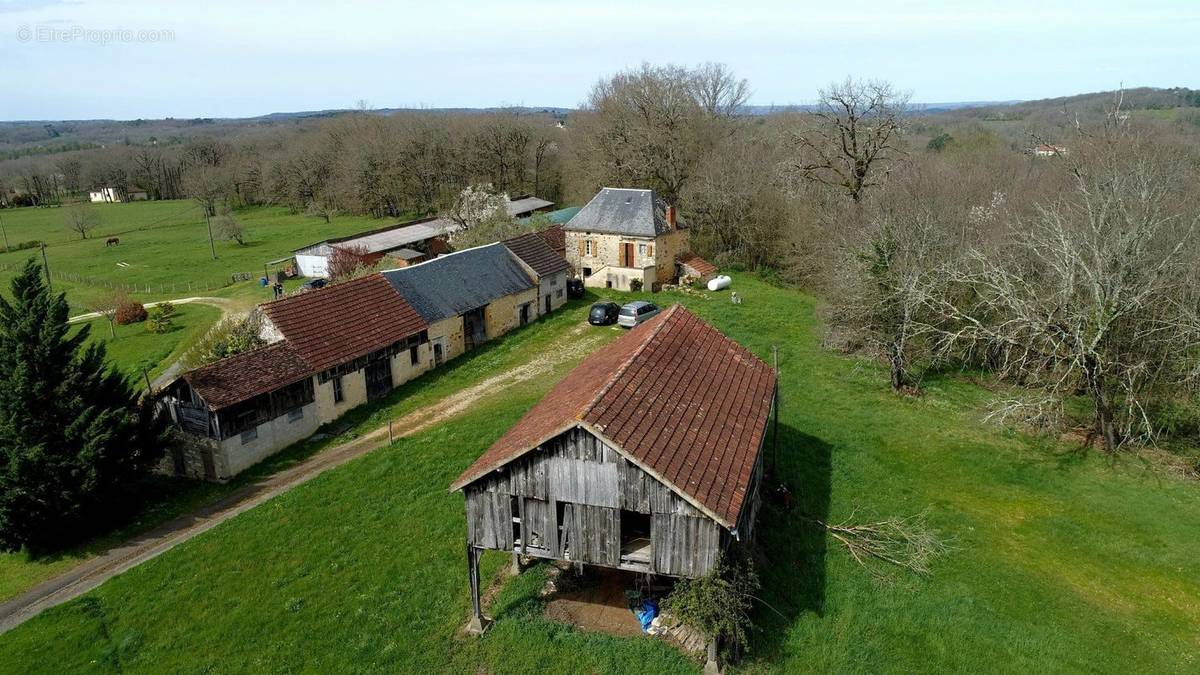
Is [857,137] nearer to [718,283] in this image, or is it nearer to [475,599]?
[718,283]

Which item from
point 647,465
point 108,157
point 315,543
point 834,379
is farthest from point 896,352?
point 108,157

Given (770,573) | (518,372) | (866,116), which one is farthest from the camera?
(866,116)

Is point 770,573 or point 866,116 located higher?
point 866,116

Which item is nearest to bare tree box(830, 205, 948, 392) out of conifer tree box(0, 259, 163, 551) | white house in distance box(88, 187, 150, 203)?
conifer tree box(0, 259, 163, 551)

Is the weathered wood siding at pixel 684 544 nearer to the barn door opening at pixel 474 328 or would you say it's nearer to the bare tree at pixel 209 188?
the barn door opening at pixel 474 328

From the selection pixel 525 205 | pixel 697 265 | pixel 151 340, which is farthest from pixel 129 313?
pixel 525 205

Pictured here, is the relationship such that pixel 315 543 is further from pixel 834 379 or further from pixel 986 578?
pixel 834 379

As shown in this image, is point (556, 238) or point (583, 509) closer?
point (583, 509)

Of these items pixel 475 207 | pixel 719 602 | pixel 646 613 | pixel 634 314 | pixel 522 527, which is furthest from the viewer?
pixel 475 207
